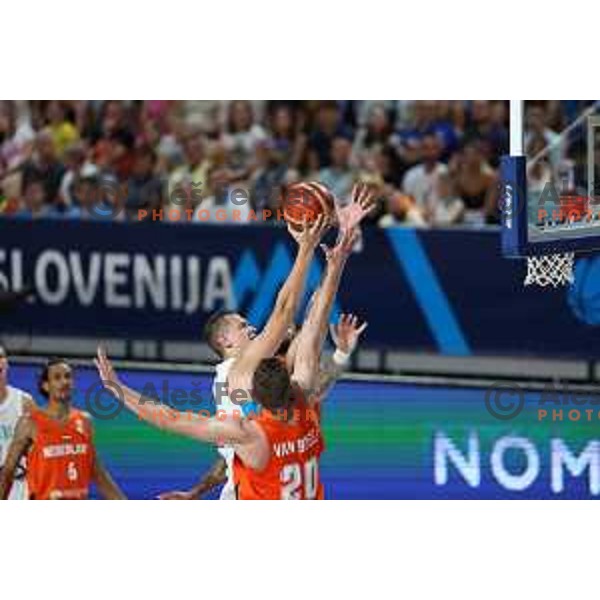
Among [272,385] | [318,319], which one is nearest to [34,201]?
[318,319]

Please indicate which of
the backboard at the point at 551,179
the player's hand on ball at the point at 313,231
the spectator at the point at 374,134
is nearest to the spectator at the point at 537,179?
the backboard at the point at 551,179

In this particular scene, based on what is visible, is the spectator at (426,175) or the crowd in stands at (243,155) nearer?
the crowd in stands at (243,155)

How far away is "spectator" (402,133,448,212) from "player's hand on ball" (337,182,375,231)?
0.72 meters

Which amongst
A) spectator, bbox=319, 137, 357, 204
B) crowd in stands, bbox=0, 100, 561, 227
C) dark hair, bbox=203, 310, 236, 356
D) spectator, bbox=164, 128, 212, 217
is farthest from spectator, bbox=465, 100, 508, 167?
dark hair, bbox=203, 310, 236, 356

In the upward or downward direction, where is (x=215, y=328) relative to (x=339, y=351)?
upward

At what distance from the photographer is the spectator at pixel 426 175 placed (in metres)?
14.6

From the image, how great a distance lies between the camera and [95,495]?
13875 millimetres

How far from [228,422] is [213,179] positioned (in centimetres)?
181

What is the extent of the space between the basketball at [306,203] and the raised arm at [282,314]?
48 millimetres

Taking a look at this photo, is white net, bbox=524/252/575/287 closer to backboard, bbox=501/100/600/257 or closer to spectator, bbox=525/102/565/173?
backboard, bbox=501/100/600/257

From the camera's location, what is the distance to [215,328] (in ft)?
45.7

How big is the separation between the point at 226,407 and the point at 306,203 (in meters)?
1.25

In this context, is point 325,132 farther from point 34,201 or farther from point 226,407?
point 226,407

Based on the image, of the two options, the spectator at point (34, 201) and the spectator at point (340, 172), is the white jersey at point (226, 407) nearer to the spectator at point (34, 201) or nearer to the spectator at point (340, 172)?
the spectator at point (340, 172)
